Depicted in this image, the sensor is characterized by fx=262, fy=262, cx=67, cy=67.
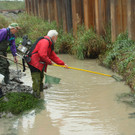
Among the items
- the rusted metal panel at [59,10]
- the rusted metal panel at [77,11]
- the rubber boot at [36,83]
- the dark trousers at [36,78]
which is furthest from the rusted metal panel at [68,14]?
the rubber boot at [36,83]

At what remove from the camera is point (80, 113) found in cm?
509

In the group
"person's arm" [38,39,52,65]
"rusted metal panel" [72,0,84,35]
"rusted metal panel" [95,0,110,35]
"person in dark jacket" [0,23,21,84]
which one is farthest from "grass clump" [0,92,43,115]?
"rusted metal panel" [72,0,84,35]

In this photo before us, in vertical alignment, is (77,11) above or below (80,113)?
above

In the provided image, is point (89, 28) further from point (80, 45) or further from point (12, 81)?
point (12, 81)

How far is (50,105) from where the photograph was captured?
567 cm

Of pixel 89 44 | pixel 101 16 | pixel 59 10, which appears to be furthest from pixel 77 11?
pixel 59 10

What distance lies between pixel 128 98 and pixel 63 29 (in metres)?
7.62

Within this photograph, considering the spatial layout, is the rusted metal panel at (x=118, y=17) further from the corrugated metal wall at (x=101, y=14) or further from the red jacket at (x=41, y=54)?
the red jacket at (x=41, y=54)

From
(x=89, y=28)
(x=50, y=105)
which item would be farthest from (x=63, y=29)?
(x=50, y=105)

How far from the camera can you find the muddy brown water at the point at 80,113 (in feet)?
14.4

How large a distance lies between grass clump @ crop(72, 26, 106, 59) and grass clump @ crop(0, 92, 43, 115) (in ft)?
13.1

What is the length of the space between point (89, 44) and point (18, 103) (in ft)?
15.0

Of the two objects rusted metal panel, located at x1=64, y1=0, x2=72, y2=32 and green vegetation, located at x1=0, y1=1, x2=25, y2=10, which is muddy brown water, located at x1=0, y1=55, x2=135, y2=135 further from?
green vegetation, located at x1=0, y1=1, x2=25, y2=10

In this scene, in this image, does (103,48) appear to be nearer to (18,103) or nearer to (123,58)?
(123,58)
